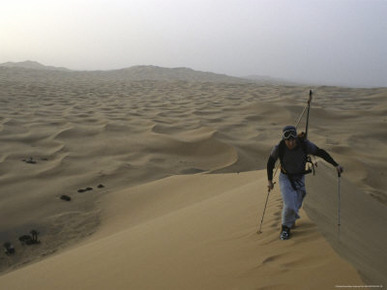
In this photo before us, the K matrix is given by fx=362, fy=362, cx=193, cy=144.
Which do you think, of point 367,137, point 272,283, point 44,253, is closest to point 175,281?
point 272,283

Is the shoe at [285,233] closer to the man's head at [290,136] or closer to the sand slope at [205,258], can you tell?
the sand slope at [205,258]

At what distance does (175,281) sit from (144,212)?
114 inches

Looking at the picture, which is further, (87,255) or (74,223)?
(74,223)

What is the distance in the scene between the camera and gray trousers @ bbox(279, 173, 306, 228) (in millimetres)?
3137

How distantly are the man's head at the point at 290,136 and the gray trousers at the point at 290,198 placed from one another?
0.31m

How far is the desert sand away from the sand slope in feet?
0.05

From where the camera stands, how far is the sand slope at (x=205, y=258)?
2557mm

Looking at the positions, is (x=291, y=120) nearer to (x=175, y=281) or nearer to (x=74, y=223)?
(x=74, y=223)

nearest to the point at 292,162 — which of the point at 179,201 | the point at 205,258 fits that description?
the point at 205,258

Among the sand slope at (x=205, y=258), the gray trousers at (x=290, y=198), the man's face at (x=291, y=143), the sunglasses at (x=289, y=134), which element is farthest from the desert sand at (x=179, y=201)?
the sunglasses at (x=289, y=134)

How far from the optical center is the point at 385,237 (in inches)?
159

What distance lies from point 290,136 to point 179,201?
303cm

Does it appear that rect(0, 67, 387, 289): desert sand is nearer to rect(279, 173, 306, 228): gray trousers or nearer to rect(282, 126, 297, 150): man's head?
rect(279, 173, 306, 228): gray trousers

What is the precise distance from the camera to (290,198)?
327cm
